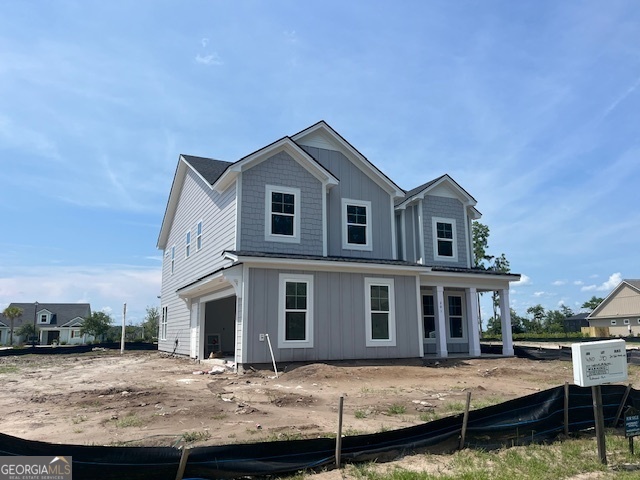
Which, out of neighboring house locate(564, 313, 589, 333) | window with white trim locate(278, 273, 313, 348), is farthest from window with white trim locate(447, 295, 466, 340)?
neighboring house locate(564, 313, 589, 333)

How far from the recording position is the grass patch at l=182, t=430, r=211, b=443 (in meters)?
6.47

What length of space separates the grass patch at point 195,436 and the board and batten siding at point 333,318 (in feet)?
22.4

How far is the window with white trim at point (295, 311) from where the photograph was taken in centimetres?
1427

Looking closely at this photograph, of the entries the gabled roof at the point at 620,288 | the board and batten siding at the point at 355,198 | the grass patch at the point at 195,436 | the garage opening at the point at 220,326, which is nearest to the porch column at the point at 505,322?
the board and batten siding at the point at 355,198

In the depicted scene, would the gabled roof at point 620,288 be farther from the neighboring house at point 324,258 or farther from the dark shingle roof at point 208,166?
the dark shingle roof at point 208,166

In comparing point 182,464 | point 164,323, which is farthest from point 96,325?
point 182,464

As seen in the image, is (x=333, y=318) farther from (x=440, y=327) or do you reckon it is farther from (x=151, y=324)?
(x=151, y=324)

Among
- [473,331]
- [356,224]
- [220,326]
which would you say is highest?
[356,224]

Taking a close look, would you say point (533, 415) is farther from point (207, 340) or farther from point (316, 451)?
point (207, 340)

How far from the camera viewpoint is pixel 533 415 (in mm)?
6895

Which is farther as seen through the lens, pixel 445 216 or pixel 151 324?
pixel 151 324

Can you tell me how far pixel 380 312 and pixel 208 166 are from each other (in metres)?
10.1

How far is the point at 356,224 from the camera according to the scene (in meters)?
17.5

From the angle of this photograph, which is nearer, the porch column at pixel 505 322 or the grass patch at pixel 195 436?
the grass patch at pixel 195 436
